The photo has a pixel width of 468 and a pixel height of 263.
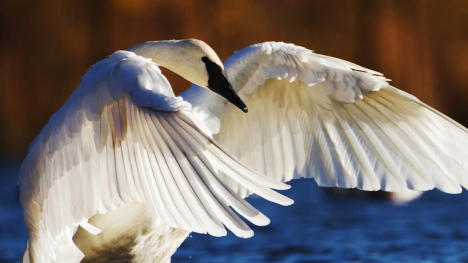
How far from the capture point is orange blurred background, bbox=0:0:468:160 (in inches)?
412

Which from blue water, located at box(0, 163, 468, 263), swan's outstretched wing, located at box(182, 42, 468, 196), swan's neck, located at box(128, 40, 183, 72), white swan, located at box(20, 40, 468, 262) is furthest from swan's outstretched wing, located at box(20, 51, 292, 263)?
blue water, located at box(0, 163, 468, 263)

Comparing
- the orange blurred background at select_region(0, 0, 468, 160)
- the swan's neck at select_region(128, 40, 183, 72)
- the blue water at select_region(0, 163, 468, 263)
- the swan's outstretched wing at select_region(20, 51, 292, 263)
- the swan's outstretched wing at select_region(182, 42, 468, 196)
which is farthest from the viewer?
the orange blurred background at select_region(0, 0, 468, 160)

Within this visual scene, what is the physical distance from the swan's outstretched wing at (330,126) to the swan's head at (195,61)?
280 millimetres

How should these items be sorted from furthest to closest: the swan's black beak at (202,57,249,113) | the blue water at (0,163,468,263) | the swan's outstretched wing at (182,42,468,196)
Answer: the blue water at (0,163,468,263) < the swan's outstretched wing at (182,42,468,196) < the swan's black beak at (202,57,249,113)

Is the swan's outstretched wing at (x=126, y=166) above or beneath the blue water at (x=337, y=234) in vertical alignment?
above

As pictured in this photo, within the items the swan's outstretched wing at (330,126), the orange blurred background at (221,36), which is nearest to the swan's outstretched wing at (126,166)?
the swan's outstretched wing at (330,126)

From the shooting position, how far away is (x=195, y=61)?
400 cm

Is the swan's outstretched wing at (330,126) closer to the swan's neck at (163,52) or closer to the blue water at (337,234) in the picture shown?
the swan's neck at (163,52)

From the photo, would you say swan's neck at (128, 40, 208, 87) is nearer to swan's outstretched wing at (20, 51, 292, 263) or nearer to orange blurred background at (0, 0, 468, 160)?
swan's outstretched wing at (20, 51, 292, 263)

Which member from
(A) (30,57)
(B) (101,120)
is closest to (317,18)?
(A) (30,57)

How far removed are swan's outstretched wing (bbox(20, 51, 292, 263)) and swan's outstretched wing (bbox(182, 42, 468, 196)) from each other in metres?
0.90

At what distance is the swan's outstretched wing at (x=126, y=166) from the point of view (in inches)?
119

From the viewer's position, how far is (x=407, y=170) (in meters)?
4.30

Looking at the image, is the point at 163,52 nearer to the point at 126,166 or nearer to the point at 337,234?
the point at 126,166
